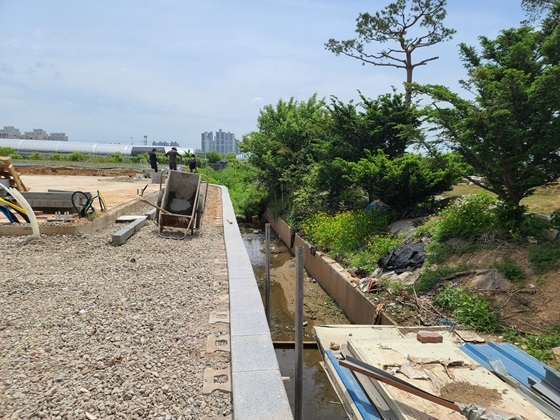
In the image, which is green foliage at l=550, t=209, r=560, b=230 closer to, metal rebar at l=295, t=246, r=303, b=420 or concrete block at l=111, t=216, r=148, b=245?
metal rebar at l=295, t=246, r=303, b=420

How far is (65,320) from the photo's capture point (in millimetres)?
4559

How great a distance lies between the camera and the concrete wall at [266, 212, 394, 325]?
737cm

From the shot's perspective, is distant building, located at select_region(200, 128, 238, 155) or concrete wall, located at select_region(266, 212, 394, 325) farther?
distant building, located at select_region(200, 128, 238, 155)

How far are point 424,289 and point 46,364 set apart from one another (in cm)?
575

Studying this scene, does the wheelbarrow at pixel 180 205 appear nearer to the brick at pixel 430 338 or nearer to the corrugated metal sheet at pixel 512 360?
the brick at pixel 430 338

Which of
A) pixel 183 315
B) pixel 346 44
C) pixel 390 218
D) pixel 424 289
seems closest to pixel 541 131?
pixel 424 289

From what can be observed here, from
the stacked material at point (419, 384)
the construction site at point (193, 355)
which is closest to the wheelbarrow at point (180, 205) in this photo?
the construction site at point (193, 355)

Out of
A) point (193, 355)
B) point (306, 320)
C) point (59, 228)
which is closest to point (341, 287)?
point (306, 320)

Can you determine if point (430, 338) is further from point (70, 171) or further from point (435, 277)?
point (70, 171)

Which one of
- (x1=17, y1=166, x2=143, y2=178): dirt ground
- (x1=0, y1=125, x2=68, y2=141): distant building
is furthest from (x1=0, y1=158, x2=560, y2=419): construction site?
(x1=0, y1=125, x2=68, y2=141): distant building

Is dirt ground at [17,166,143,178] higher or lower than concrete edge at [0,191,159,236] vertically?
higher

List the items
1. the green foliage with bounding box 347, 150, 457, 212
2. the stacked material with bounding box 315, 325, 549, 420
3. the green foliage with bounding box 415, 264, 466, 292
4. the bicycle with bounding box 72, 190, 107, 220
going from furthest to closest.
A: the green foliage with bounding box 347, 150, 457, 212, the bicycle with bounding box 72, 190, 107, 220, the green foliage with bounding box 415, 264, 466, 292, the stacked material with bounding box 315, 325, 549, 420

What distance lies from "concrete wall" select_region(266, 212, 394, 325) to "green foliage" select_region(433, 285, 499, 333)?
96cm

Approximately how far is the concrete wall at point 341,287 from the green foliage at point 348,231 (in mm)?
350
